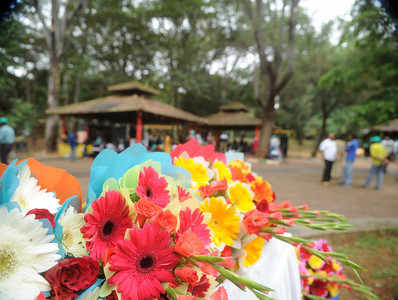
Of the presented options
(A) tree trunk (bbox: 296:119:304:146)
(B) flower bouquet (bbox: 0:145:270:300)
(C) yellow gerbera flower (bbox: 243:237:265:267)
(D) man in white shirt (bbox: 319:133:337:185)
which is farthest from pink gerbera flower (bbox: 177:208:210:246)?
(A) tree trunk (bbox: 296:119:304:146)

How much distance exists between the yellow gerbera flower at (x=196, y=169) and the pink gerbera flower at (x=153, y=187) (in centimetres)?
29

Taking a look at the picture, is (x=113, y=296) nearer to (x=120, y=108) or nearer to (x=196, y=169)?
(x=196, y=169)

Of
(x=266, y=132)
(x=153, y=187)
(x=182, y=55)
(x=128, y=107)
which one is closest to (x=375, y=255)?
(x=153, y=187)

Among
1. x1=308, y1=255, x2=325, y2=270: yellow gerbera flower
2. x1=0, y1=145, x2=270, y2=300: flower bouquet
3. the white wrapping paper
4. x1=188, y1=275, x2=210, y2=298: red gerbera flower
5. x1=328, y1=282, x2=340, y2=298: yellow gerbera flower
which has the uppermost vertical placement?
x1=0, y1=145, x2=270, y2=300: flower bouquet

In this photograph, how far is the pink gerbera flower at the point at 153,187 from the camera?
66 cm

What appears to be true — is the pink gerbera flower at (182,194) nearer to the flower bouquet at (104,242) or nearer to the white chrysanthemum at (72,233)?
the flower bouquet at (104,242)

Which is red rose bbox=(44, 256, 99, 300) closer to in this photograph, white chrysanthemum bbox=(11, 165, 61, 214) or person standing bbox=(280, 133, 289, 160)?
white chrysanthemum bbox=(11, 165, 61, 214)

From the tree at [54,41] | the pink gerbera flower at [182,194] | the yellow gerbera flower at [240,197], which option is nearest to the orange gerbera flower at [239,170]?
the yellow gerbera flower at [240,197]

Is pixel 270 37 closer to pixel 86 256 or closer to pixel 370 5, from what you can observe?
pixel 370 5

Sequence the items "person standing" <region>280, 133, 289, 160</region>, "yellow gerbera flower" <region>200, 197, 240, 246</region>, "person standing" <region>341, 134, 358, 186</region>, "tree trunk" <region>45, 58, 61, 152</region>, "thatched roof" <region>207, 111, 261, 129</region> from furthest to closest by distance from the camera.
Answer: "thatched roof" <region>207, 111, 261, 129</region>, "person standing" <region>280, 133, 289, 160</region>, "tree trunk" <region>45, 58, 61, 152</region>, "person standing" <region>341, 134, 358, 186</region>, "yellow gerbera flower" <region>200, 197, 240, 246</region>

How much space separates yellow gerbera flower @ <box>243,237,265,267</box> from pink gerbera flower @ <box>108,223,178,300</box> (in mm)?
545

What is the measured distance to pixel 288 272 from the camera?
46.2 inches

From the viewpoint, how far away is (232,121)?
18.9 metres

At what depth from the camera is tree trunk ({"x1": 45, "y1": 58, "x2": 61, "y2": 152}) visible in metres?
14.4
